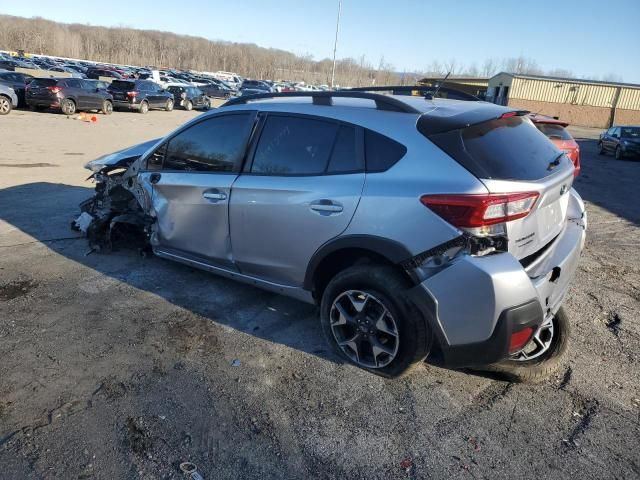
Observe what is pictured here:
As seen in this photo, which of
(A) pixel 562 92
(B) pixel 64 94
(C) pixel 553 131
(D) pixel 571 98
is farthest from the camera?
(A) pixel 562 92

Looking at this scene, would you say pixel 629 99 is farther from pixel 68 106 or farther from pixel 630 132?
pixel 68 106

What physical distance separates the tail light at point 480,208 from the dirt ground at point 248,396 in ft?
3.93

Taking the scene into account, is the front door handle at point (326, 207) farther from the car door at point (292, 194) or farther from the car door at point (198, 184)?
the car door at point (198, 184)

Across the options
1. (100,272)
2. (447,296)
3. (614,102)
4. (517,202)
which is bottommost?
(100,272)

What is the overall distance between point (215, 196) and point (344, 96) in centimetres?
130

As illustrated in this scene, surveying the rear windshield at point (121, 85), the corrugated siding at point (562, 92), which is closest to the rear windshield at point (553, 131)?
the rear windshield at point (121, 85)

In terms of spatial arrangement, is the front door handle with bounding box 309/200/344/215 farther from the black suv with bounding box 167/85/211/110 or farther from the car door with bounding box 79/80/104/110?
the black suv with bounding box 167/85/211/110

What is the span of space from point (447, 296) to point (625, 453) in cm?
128

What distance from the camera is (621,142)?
20109mm

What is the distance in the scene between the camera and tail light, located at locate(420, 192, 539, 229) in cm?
265

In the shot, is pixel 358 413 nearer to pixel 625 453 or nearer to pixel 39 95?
pixel 625 453

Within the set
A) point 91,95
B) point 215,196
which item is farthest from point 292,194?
point 91,95

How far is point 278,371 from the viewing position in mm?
3312

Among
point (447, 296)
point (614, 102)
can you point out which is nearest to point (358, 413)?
point (447, 296)
